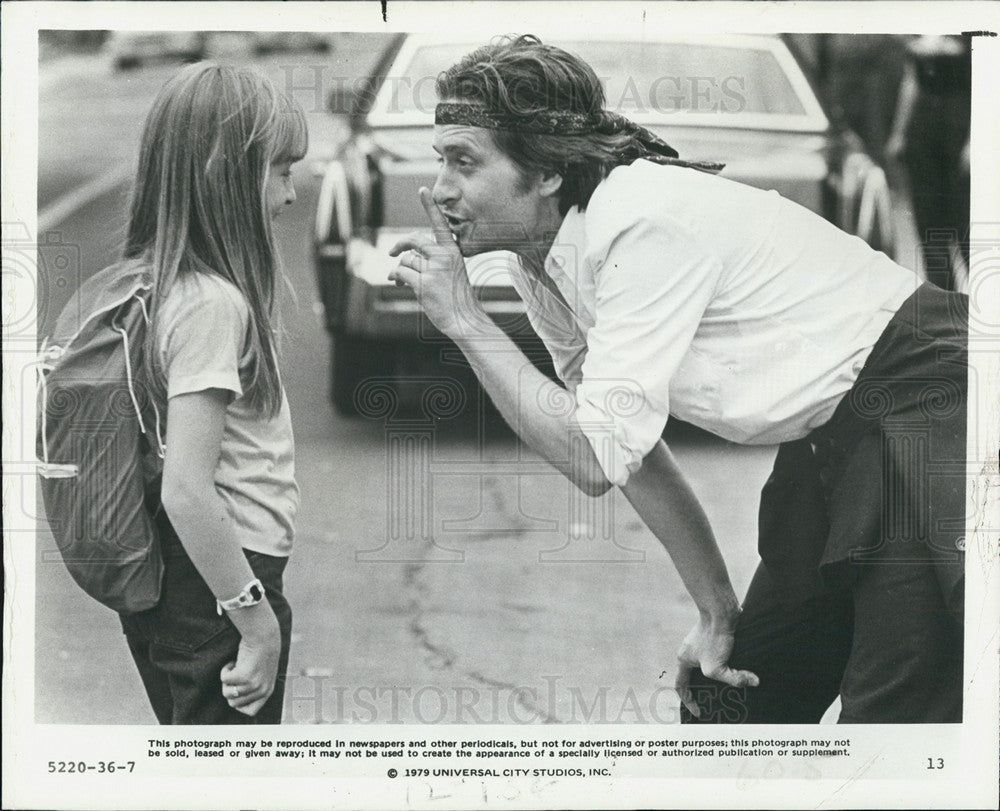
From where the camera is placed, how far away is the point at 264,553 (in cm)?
325

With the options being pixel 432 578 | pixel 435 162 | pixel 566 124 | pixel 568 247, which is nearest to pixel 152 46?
pixel 435 162

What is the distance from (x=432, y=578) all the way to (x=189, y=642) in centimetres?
69

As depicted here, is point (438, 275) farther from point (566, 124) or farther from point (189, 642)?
point (189, 642)

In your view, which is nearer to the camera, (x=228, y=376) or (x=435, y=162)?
(x=228, y=376)

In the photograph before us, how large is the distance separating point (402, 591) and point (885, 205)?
173 centimetres

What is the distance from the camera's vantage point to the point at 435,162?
3.45 m

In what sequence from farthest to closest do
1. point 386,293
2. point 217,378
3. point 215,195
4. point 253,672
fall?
1. point 386,293
2. point 253,672
3. point 215,195
4. point 217,378

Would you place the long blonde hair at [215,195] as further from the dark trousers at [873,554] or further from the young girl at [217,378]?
the dark trousers at [873,554]

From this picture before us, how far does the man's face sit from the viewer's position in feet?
11.0

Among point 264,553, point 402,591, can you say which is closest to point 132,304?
point 264,553

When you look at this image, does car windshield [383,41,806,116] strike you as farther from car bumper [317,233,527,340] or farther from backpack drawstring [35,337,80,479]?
backpack drawstring [35,337,80,479]

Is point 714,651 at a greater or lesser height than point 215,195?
lesser

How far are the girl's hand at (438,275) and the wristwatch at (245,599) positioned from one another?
0.84 meters

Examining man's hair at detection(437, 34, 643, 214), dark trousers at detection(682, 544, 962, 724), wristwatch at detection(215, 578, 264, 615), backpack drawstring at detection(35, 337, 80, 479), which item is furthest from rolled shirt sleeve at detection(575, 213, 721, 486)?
backpack drawstring at detection(35, 337, 80, 479)
